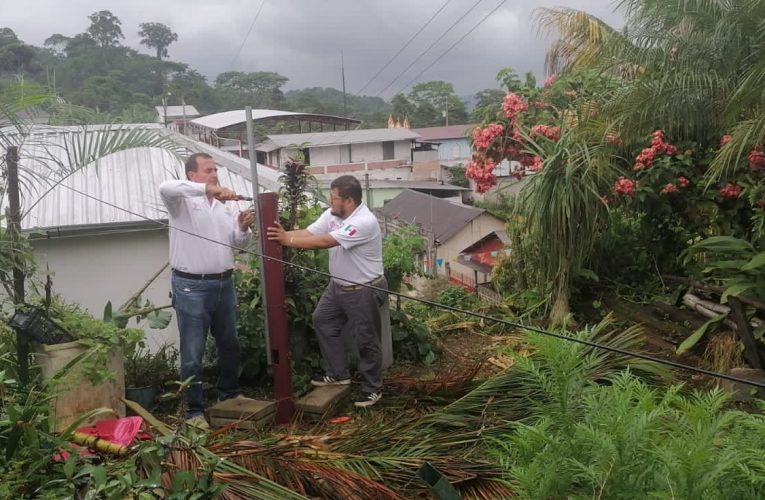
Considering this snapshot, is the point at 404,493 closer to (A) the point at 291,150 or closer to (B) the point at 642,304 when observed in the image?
(A) the point at 291,150

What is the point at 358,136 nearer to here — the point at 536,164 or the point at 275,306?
the point at 536,164

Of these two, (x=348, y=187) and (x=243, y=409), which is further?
(x=348, y=187)

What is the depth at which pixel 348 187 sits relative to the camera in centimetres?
489

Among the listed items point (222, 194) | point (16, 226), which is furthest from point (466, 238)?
point (16, 226)

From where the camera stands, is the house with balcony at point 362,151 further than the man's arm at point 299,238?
Yes

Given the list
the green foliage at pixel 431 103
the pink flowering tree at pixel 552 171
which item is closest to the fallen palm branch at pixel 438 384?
the pink flowering tree at pixel 552 171

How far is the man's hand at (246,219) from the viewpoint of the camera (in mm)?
4832

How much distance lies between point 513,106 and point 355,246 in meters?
3.39

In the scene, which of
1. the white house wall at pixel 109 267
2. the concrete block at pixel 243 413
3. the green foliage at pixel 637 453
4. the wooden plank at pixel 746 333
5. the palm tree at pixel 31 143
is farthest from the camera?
the white house wall at pixel 109 267

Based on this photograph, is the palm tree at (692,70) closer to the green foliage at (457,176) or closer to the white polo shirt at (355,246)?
the white polo shirt at (355,246)

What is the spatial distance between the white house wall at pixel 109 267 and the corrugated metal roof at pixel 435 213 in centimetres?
741

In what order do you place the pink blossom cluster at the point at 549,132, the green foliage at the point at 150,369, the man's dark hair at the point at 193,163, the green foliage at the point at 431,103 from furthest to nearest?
1. the green foliage at the point at 431,103
2. the pink blossom cluster at the point at 549,132
3. the green foliage at the point at 150,369
4. the man's dark hair at the point at 193,163

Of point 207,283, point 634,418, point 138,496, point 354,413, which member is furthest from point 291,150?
point 634,418

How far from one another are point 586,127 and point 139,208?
483 centimetres
